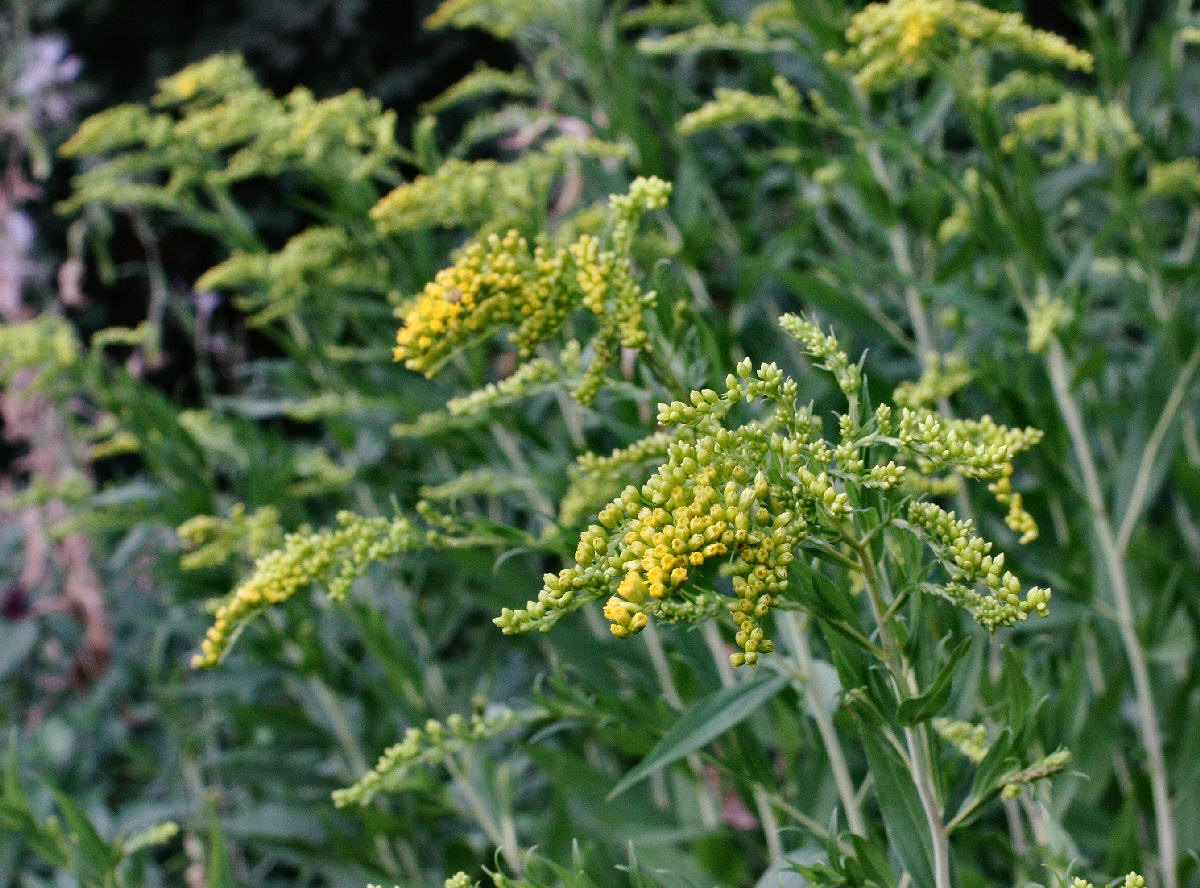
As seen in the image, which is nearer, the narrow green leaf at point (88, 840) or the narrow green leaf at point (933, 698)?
the narrow green leaf at point (933, 698)

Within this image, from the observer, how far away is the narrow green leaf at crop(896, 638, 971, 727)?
783 mm

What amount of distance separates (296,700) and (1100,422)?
1788 millimetres

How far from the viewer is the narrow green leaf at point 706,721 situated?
1036mm

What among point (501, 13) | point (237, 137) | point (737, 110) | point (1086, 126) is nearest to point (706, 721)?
point (737, 110)

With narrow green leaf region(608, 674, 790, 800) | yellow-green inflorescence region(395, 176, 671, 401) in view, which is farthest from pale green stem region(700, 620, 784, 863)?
yellow-green inflorescence region(395, 176, 671, 401)

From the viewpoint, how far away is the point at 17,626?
9.93 ft

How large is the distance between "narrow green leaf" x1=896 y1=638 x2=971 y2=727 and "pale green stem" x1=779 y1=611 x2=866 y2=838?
0.93 ft

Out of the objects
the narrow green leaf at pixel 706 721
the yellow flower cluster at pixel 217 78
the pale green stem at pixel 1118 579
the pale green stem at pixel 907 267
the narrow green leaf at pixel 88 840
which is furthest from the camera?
the yellow flower cluster at pixel 217 78

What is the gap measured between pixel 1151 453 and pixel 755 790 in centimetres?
79

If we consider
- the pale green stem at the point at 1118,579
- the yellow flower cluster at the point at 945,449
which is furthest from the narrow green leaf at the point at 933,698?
the pale green stem at the point at 1118,579

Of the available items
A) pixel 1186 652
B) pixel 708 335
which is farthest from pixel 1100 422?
pixel 708 335

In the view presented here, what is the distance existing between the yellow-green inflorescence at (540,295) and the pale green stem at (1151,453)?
95 centimetres

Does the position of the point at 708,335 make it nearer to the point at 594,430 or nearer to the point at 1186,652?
the point at 594,430

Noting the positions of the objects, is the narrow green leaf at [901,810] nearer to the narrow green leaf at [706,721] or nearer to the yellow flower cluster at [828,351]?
the narrow green leaf at [706,721]
